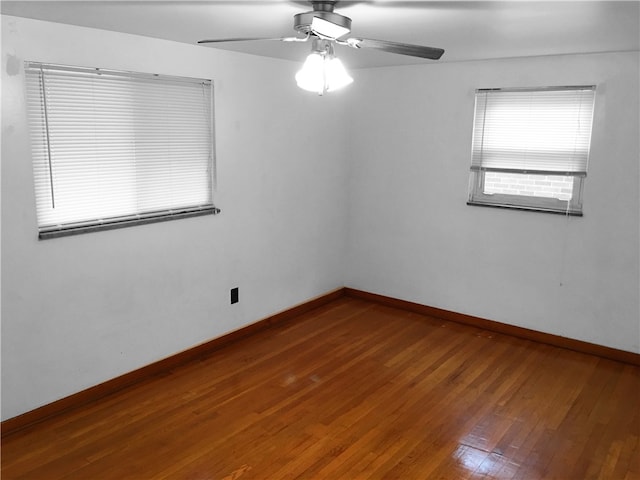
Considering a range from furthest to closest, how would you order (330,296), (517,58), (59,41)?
(330,296) → (517,58) → (59,41)

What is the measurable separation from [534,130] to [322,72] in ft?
7.63

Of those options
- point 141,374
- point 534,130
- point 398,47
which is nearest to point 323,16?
point 398,47

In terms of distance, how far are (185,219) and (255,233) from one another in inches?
29.5

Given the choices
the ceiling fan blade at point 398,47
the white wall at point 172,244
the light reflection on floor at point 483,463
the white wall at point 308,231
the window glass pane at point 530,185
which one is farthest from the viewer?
the window glass pane at point 530,185

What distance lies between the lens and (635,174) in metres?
3.90

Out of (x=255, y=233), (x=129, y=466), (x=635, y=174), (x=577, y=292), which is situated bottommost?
(x=129, y=466)

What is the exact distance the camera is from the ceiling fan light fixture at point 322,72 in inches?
104

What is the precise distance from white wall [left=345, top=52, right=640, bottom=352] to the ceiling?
58 cm

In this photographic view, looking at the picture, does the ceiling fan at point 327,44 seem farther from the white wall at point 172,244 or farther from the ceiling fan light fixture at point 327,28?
the white wall at point 172,244

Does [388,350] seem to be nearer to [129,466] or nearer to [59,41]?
[129,466]

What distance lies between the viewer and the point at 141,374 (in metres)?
3.74

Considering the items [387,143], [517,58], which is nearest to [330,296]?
[387,143]

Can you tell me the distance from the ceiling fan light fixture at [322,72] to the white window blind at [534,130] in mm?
2134

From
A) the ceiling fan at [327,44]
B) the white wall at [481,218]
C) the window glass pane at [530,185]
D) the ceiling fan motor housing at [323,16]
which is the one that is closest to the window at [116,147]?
the ceiling fan at [327,44]
